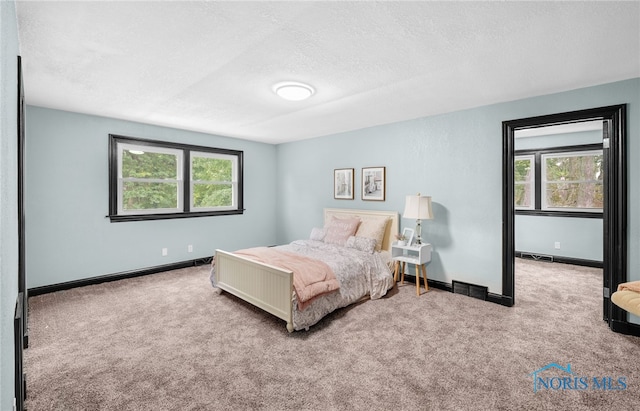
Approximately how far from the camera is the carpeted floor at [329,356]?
6.40 ft

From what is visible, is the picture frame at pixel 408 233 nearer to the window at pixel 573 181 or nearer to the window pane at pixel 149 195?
the window at pixel 573 181

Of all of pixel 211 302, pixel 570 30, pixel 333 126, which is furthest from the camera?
pixel 333 126

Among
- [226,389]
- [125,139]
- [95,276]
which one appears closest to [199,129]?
[125,139]

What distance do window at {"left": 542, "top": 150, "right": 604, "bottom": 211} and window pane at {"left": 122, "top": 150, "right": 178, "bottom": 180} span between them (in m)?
6.88

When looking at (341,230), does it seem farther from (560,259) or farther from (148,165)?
(560,259)

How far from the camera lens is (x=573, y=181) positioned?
548cm

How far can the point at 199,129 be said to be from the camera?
198 inches

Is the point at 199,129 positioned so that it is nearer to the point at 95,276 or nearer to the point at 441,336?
the point at 95,276

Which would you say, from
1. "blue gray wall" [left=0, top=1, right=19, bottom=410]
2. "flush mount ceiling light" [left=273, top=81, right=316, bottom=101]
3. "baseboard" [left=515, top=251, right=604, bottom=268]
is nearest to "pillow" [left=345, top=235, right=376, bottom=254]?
"flush mount ceiling light" [left=273, top=81, right=316, bottom=101]

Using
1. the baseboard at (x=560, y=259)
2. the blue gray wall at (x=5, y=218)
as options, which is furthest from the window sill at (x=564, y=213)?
the blue gray wall at (x=5, y=218)

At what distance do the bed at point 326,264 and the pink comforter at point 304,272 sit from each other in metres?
0.02

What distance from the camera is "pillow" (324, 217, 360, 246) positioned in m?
4.45

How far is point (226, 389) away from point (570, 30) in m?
3.37

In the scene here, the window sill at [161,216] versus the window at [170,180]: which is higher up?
the window at [170,180]
